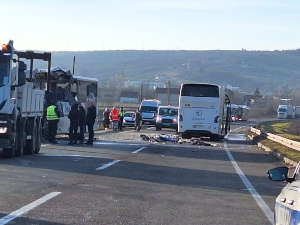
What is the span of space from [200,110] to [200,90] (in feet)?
4.17

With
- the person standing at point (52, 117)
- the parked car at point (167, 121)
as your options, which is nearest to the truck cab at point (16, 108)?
the person standing at point (52, 117)

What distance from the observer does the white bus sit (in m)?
35.7

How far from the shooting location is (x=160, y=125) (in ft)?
159

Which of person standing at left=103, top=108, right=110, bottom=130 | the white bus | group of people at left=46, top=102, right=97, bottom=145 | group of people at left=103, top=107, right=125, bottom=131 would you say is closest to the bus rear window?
the white bus

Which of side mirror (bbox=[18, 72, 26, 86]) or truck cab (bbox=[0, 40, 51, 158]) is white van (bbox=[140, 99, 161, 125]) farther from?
side mirror (bbox=[18, 72, 26, 86])

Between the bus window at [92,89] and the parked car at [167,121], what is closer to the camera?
the bus window at [92,89]

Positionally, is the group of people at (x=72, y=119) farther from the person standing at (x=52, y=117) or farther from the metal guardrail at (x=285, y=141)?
the metal guardrail at (x=285, y=141)

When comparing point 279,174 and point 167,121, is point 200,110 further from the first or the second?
point 279,174

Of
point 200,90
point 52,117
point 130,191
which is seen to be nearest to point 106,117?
point 200,90

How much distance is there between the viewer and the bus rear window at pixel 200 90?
36188mm

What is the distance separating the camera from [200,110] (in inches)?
1411

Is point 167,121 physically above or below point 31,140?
above

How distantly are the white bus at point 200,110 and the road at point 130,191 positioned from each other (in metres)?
14.3

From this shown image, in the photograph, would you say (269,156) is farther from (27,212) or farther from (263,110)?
(263,110)
